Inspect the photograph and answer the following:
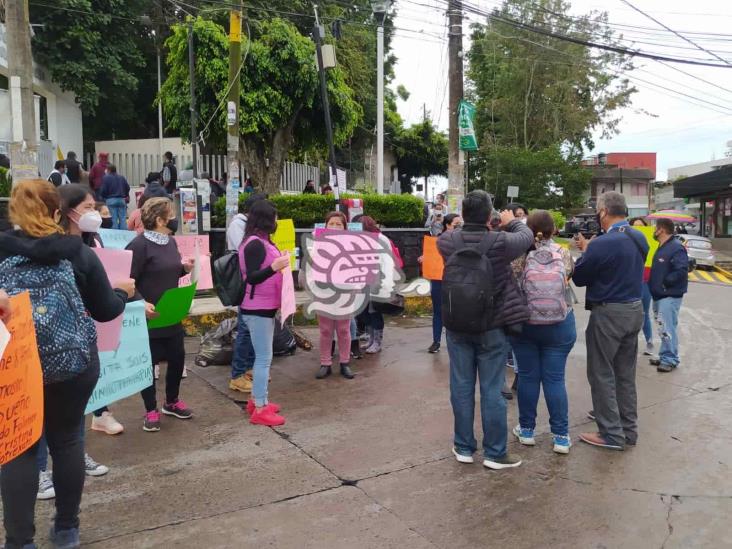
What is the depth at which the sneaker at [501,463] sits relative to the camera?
13.1 feet

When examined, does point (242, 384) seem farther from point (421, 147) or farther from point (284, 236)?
point (421, 147)

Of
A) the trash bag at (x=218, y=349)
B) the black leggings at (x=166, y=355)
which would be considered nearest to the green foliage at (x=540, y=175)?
the trash bag at (x=218, y=349)

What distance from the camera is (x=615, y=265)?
429cm

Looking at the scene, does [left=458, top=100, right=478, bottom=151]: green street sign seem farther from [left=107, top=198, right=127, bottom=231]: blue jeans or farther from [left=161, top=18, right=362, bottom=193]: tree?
[left=107, top=198, right=127, bottom=231]: blue jeans

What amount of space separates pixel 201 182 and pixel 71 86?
32.9ft

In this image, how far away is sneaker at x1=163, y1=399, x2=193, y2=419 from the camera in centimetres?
493

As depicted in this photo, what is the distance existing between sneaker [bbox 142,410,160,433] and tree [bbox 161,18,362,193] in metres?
10.5

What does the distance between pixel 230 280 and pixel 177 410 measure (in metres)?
1.16

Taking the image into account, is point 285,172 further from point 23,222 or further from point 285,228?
point 23,222

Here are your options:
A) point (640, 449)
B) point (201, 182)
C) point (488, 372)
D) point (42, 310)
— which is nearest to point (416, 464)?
point (488, 372)

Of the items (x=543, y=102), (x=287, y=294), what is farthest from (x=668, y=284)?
(x=543, y=102)

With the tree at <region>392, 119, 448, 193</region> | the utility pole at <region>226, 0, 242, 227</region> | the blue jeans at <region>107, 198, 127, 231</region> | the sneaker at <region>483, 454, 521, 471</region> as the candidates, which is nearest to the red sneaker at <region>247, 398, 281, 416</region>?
the sneaker at <region>483, 454, 521, 471</region>

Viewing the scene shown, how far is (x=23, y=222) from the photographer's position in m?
2.65

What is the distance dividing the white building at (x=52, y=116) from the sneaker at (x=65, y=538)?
50.6 ft
